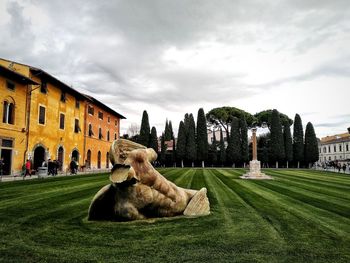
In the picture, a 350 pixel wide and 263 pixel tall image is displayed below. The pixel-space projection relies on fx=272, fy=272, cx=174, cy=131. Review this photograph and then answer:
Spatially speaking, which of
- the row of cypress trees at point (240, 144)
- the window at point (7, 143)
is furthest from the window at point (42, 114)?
the row of cypress trees at point (240, 144)

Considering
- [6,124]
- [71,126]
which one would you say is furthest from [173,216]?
Result: [71,126]

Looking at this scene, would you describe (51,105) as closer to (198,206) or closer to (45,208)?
(45,208)

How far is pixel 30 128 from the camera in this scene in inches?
963

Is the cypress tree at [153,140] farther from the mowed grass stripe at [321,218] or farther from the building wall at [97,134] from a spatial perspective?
the mowed grass stripe at [321,218]

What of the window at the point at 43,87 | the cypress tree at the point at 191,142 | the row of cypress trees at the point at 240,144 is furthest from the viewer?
the cypress tree at the point at 191,142

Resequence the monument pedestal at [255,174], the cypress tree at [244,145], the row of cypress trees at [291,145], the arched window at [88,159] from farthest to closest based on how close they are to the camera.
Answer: the cypress tree at [244,145] < the row of cypress trees at [291,145] < the arched window at [88,159] < the monument pedestal at [255,174]

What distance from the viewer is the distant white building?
75562mm

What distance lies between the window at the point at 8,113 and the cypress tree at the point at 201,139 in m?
37.3

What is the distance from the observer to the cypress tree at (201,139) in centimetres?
5438

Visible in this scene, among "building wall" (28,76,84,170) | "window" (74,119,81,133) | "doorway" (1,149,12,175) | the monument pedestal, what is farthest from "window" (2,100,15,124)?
the monument pedestal

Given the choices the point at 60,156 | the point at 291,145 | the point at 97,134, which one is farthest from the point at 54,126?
the point at 291,145

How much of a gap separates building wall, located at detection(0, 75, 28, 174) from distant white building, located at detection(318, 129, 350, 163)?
76.8 metres

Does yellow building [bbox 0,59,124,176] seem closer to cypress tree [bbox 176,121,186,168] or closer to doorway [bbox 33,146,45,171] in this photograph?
doorway [bbox 33,146,45,171]

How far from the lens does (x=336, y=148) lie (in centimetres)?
8056
